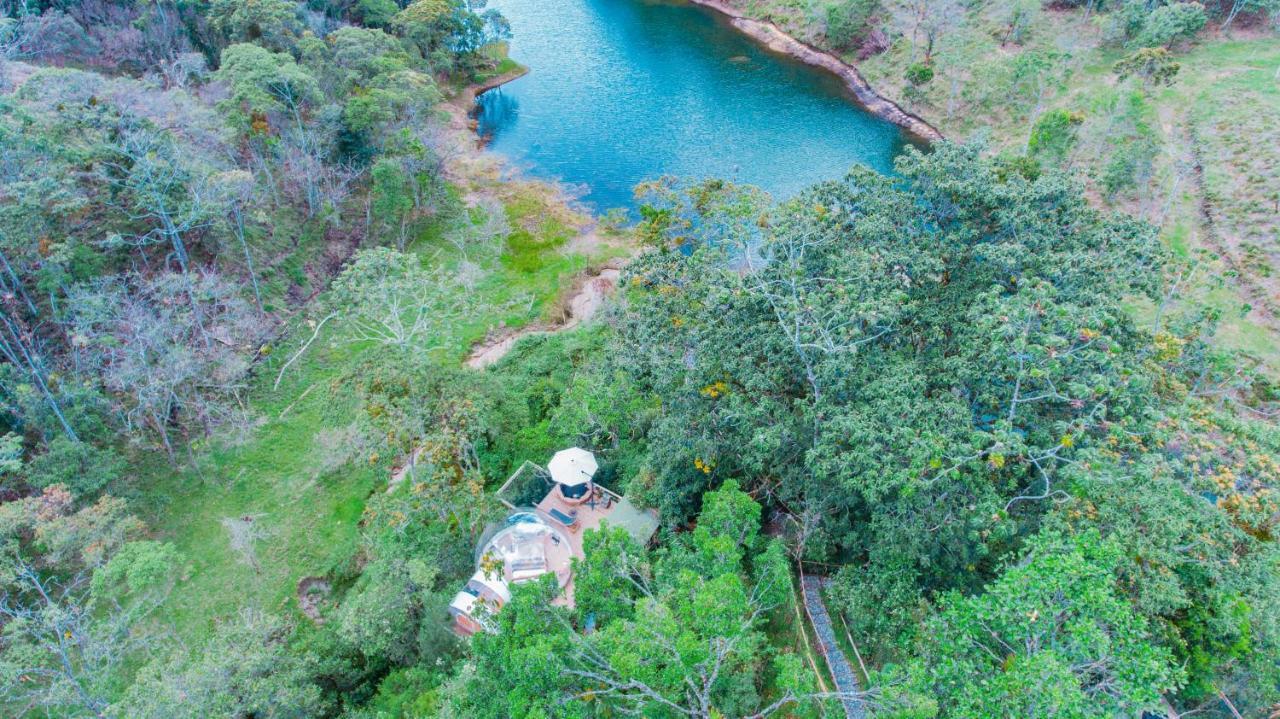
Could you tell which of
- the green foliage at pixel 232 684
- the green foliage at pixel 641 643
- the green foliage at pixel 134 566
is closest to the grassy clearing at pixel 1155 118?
the green foliage at pixel 641 643

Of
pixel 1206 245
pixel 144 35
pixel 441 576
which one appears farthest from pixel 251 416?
pixel 1206 245

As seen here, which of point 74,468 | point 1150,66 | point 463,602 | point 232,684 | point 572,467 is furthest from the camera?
point 1150,66

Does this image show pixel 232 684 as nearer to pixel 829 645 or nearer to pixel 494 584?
pixel 494 584

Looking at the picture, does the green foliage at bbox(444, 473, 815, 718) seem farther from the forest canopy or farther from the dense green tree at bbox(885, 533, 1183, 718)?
the dense green tree at bbox(885, 533, 1183, 718)

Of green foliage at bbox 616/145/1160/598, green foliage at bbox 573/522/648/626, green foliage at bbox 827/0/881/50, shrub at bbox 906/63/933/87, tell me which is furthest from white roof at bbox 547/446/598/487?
green foliage at bbox 827/0/881/50

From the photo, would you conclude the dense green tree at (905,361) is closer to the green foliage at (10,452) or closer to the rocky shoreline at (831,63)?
the green foliage at (10,452)

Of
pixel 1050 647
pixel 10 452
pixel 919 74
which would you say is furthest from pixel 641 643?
pixel 919 74
